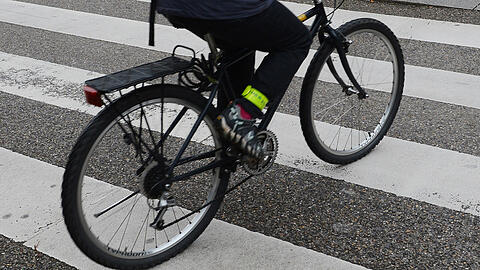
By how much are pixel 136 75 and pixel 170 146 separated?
1.46 feet

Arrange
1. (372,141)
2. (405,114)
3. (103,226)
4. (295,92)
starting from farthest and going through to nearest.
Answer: (295,92) < (405,114) < (372,141) < (103,226)

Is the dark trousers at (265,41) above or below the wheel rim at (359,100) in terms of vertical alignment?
above

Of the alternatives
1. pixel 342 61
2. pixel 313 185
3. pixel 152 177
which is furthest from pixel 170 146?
pixel 342 61

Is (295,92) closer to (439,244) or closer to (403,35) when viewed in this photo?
(403,35)

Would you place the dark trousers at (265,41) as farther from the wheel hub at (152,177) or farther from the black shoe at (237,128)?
the wheel hub at (152,177)

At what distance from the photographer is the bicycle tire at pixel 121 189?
2648mm

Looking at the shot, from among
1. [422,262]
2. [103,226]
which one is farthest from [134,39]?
[422,262]

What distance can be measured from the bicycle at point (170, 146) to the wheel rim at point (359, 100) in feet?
0.04

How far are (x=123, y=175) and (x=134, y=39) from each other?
9.59 feet

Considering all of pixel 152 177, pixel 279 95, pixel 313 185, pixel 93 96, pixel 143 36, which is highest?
pixel 93 96

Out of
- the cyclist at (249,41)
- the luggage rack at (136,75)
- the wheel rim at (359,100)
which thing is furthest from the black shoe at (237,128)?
the wheel rim at (359,100)

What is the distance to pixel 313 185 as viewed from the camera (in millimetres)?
3756

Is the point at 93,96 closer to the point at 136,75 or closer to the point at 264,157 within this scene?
the point at 136,75

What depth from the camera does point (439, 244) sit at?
3170mm
